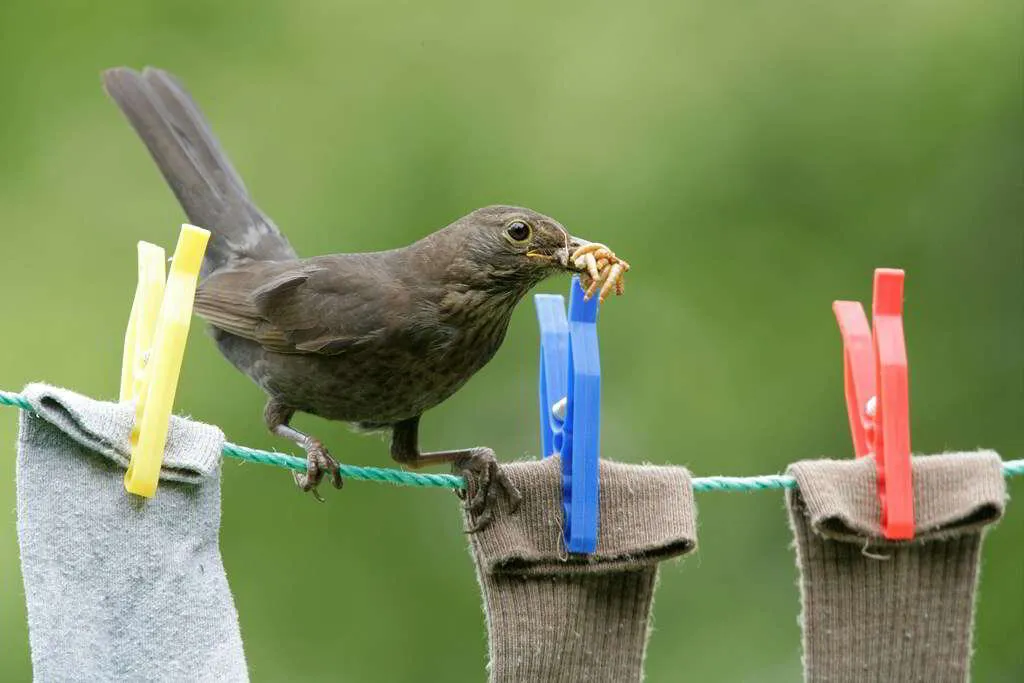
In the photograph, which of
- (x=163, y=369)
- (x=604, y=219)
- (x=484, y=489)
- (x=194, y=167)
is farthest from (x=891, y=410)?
(x=604, y=219)

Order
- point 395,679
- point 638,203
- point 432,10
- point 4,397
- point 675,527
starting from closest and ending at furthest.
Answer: point 4,397 < point 675,527 < point 395,679 < point 638,203 < point 432,10

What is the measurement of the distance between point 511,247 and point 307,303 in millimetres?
672

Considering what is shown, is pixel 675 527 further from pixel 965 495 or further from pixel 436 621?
pixel 436 621

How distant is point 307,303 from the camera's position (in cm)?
416

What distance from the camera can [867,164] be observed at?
6527 millimetres

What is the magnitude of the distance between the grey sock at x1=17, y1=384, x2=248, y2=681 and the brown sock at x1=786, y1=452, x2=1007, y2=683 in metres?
1.19

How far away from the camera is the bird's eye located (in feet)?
12.6

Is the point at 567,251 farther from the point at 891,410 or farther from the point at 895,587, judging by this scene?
the point at 895,587

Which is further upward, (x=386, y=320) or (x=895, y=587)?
(x=386, y=320)

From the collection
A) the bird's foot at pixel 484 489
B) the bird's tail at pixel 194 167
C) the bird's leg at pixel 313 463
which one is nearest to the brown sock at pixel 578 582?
the bird's foot at pixel 484 489

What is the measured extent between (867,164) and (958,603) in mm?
3879

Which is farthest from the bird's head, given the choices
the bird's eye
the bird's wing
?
the bird's wing

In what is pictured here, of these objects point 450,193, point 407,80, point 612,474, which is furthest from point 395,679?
point 612,474

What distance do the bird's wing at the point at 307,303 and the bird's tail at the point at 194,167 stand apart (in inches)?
12.9
